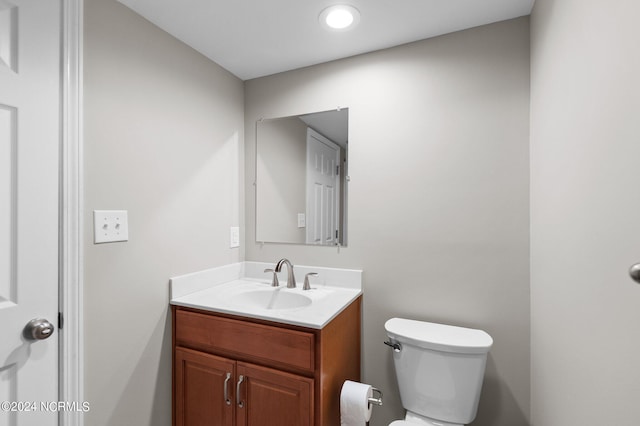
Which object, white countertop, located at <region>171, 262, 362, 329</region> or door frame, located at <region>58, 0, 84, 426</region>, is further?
white countertop, located at <region>171, 262, 362, 329</region>

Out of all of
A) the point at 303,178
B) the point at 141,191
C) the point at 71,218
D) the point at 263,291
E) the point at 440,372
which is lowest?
the point at 440,372

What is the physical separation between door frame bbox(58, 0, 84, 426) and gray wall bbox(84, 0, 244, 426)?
4 cm

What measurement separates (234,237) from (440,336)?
1259 millimetres

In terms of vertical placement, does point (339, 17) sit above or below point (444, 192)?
above

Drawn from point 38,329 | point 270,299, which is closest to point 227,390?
point 270,299

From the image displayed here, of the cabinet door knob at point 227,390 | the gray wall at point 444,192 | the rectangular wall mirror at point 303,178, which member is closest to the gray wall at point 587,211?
the gray wall at point 444,192

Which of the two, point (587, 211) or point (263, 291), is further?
point (263, 291)

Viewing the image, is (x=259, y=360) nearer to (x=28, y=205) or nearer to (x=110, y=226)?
(x=110, y=226)

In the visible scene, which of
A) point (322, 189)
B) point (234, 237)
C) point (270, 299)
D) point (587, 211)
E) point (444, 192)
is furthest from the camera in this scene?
point (234, 237)

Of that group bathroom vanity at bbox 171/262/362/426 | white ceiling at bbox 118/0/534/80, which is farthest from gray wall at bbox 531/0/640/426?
bathroom vanity at bbox 171/262/362/426

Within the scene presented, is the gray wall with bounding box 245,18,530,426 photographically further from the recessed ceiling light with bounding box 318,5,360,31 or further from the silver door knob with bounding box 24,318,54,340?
the silver door knob with bounding box 24,318,54,340

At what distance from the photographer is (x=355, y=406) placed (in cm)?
125

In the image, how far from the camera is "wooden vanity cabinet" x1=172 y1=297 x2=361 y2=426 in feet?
3.99

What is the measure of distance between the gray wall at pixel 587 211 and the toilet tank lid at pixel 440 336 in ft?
0.72
